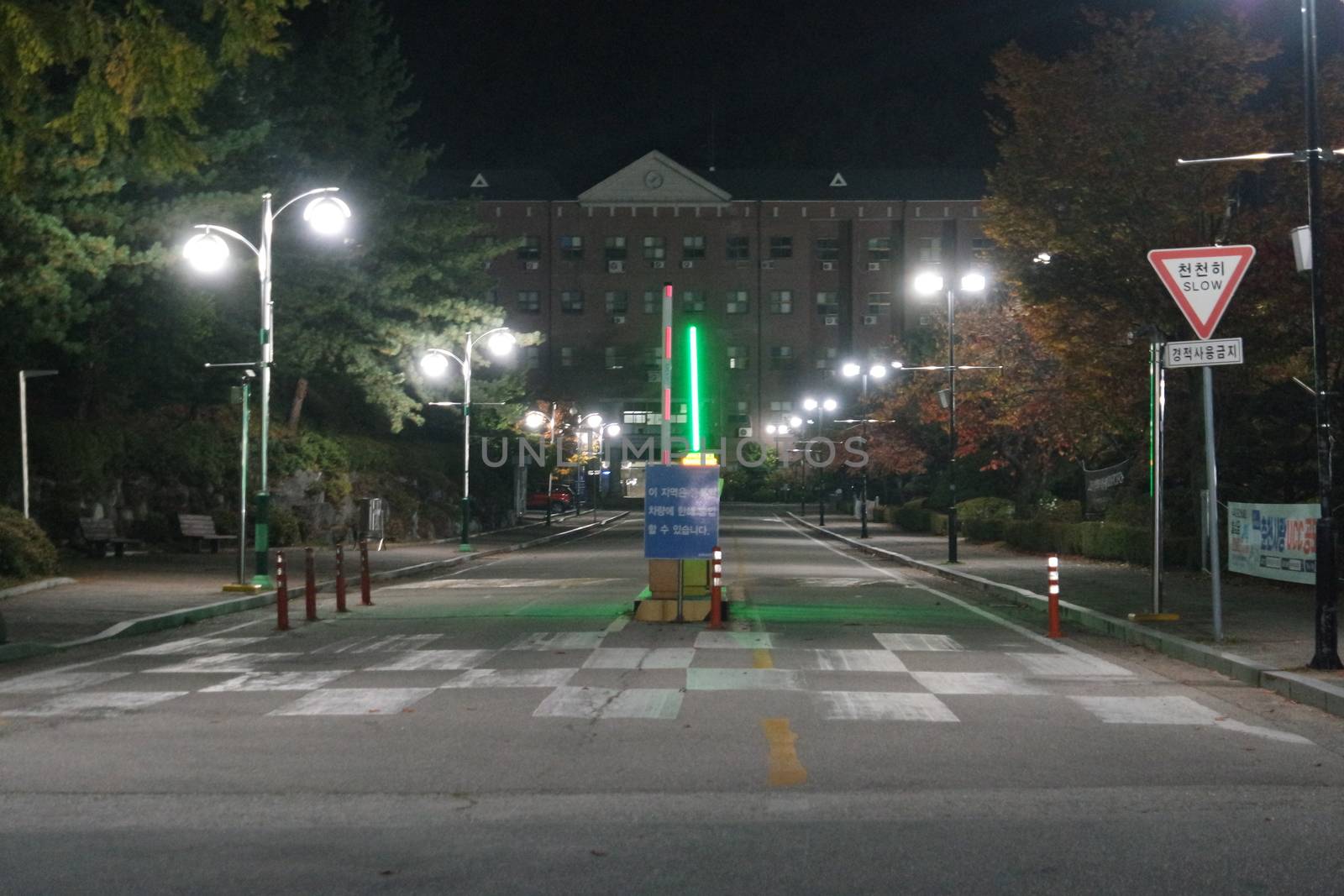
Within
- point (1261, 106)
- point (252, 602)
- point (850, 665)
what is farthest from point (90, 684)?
point (1261, 106)

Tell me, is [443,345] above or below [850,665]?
above

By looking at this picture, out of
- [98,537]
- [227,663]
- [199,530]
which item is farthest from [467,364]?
[227,663]

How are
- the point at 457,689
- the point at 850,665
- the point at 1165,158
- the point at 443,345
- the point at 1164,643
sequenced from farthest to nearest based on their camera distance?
the point at 443,345
the point at 1165,158
the point at 1164,643
the point at 850,665
the point at 457,689

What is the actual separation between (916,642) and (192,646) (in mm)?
8181

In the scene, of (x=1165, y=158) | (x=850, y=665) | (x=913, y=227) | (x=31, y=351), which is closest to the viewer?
(x=850, y=665)

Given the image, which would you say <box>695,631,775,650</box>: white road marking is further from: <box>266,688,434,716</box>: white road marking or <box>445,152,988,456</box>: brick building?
<box>445,152,988,456</box>: brick building

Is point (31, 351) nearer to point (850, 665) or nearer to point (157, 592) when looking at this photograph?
point (157, 592)

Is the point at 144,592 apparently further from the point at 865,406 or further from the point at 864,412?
the point at 864,412

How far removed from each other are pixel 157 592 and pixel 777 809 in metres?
17.9

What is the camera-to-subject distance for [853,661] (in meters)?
14.6

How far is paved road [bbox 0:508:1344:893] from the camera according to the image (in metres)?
6.62

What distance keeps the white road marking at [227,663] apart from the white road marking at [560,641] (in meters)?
2.45

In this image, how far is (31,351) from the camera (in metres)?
33.4

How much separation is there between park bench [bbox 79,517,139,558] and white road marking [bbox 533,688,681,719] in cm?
2278
